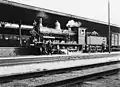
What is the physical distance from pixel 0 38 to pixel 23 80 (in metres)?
14.3

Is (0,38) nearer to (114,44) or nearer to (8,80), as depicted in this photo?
(8,80)

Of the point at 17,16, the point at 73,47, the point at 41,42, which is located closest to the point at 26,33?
the point at 17,16

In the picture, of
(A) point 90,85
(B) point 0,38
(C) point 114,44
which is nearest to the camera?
(A) point 90,85

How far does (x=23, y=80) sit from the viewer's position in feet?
24.0

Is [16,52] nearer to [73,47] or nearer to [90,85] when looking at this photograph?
[73,47]

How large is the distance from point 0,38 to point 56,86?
16.2m

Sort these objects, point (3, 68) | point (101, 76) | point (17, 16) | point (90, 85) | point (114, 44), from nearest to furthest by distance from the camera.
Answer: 1. point (90, 85)
2. point (101, 76)
3. point (3, 68)
4. point (17, 16)
5. point (114, 44)

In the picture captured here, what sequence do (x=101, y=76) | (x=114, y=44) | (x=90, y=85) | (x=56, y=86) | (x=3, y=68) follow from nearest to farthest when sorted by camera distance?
(x=56, y=86), (x=90, y=85), (x=101, y=76), (x=3, y=68), (x=114, y=44)

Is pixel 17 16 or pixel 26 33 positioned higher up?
pixel 17 16

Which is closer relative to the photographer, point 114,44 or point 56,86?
point 56,86

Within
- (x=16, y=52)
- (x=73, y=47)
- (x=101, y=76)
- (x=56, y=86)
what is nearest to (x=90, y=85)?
(x=56, y=86)

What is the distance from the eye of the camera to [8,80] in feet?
23.4

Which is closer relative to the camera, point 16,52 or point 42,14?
point 16,52

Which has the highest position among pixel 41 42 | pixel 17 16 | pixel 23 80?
pixel 17 16
